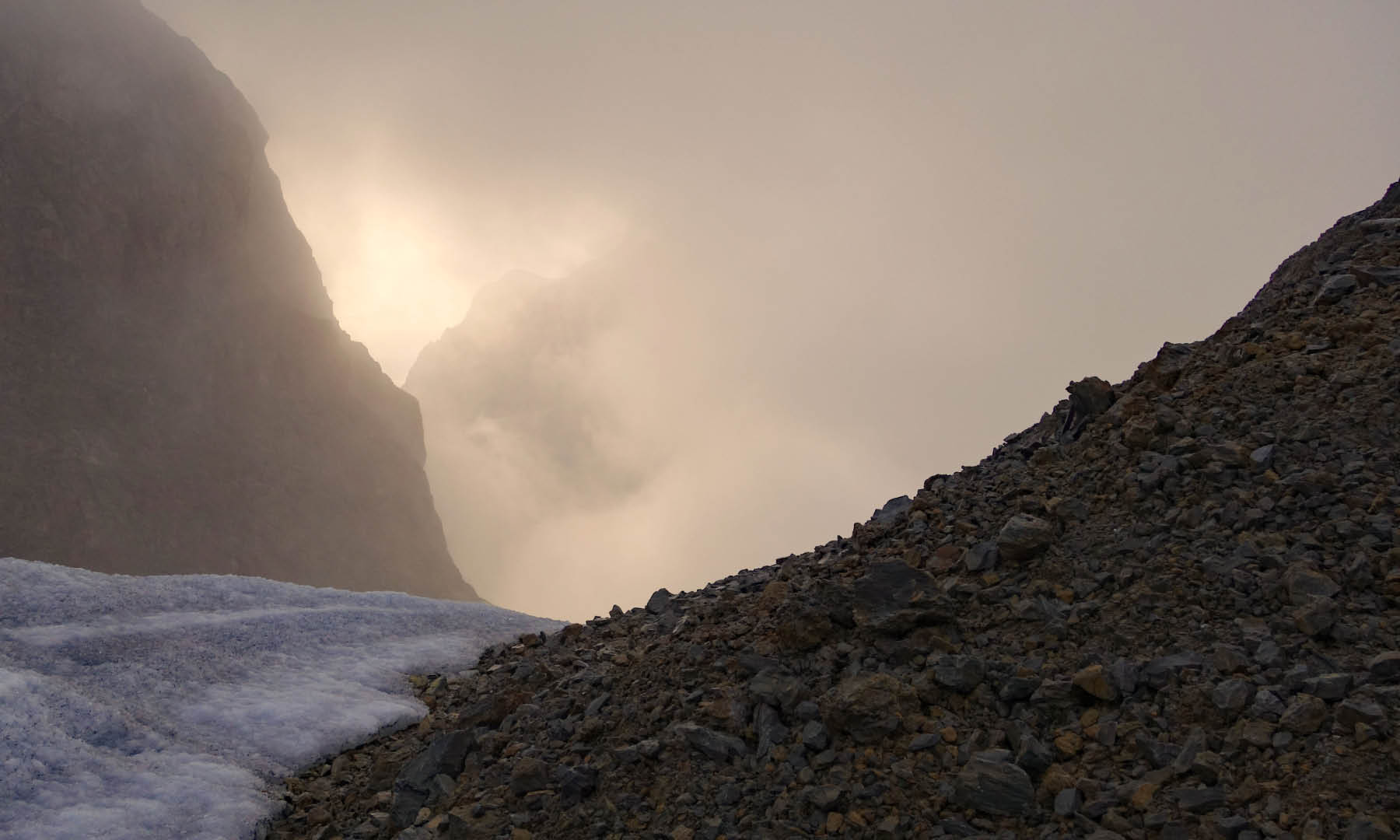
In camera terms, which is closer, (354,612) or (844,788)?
(844,788)

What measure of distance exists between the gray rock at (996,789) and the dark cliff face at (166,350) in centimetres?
6727

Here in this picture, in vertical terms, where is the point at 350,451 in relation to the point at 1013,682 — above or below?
above

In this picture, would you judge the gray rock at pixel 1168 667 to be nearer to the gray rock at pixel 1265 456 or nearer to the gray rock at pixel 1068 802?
the gray rock at pixel 1068 802

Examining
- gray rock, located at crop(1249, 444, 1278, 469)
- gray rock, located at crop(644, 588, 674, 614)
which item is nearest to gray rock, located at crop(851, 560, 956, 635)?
gray rock, located at crop(1249, 444, 1278, 469)

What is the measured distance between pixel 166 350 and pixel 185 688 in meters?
72.7

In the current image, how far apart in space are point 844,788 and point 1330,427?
17.2 feet

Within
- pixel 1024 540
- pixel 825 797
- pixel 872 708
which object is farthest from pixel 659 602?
pixel 825 797

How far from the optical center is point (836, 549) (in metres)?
9.96

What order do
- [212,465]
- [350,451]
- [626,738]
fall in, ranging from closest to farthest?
[626,738]
[212,465]
[350,451]

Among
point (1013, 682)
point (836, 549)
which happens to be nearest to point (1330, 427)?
point (1013, 682)

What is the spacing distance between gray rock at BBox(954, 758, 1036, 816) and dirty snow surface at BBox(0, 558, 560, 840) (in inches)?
247

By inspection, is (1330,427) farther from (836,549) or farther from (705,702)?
(705,702)

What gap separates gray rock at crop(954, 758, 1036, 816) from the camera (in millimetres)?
5090

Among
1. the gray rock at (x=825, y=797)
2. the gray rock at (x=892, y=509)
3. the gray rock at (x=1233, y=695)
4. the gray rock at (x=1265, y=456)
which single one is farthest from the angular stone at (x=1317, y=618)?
the gray rock at (x=892, y=509)
